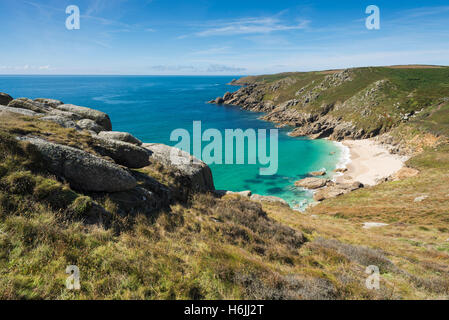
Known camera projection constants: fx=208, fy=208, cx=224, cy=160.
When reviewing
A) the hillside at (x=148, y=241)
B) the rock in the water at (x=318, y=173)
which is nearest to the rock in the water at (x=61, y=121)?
the hillside at (x=148, y=241)

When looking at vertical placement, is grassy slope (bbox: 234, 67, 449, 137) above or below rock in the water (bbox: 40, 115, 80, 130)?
above

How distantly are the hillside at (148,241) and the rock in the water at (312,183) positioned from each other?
2428cm

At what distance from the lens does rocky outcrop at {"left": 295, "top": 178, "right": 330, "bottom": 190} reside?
41875 mm

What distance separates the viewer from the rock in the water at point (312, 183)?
41.9 metres

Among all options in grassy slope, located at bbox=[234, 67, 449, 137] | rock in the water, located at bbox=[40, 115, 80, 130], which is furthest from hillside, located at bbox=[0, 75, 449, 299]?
grassy slope, located at bbox=[234, 67, 449, 137]

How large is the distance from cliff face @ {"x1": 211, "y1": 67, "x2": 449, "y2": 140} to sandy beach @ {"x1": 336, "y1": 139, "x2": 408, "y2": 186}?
11.6 metres

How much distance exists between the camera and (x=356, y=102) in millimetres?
87688

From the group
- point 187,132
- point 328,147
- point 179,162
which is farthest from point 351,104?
point 179,162

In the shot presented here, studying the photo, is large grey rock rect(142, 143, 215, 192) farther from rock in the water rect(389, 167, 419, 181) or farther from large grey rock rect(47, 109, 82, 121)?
rock in the water rect(389, 167, 419, 181)
